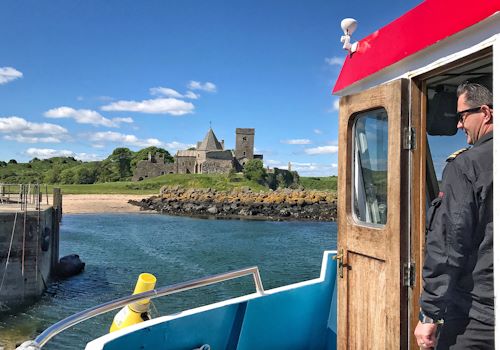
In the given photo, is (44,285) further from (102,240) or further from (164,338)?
(102,240)

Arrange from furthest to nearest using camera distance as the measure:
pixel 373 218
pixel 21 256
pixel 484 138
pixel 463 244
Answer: pixel 21 256 → pixel 373 218 → pixel 484 138 → pixel 463 244

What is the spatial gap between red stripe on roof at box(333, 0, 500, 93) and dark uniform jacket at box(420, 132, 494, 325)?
0.78 meters

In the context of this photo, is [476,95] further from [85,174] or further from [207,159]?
[85,174]

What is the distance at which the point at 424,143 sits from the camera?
123 inches

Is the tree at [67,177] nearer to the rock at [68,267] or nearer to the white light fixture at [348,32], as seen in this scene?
the rock at [68,267]

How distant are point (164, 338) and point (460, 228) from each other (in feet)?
7.96

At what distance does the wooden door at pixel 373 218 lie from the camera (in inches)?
122

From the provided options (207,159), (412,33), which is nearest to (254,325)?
(412,33)

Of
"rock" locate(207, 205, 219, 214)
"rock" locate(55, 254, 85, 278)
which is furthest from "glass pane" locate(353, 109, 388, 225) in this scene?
"rock" locate(207, 205, 219, 214)

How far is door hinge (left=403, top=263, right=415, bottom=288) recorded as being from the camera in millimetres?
3037

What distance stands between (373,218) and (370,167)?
42cm

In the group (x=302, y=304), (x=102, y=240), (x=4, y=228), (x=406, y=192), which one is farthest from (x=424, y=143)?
(x=102, y=240)

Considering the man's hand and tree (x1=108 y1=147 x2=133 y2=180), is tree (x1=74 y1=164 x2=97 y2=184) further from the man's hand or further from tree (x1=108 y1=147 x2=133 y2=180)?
the man's hand

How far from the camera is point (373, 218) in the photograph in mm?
3588
